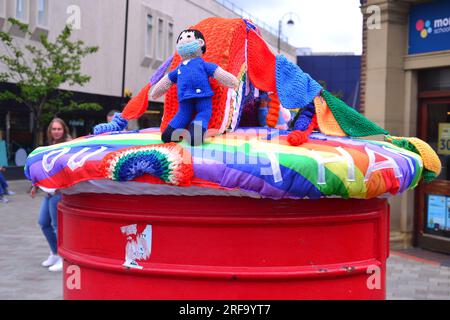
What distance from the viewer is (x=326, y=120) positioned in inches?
111

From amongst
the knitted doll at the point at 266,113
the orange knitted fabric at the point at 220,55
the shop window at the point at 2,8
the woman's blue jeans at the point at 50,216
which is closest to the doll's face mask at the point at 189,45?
the orange knitted fabric at the point at 220,55

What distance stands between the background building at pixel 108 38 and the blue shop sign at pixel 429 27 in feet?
36.1

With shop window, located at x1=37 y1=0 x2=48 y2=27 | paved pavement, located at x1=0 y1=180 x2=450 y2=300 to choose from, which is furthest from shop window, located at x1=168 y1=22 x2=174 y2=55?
paved pavement, located at x1=0 y1=180 x2=450 y2=300

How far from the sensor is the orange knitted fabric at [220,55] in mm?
2673

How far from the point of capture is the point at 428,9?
8.07 m

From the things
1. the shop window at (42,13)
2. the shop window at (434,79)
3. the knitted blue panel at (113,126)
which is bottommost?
the knitted blue panel at (113,126)

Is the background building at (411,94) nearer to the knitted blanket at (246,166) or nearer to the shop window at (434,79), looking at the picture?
the shop window at (434,79)

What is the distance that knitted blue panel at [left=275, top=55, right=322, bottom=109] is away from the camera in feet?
9.05

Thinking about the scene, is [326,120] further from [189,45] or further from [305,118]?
[189,45]

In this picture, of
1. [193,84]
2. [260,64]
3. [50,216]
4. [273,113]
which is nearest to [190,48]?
[193,84]

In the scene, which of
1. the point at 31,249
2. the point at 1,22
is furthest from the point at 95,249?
the point at 1,22

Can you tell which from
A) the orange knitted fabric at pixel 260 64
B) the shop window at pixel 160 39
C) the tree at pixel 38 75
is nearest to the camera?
the orange knitted fabric at pixel 260 64

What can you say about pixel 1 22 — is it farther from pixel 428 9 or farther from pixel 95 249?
pixel 95 249
